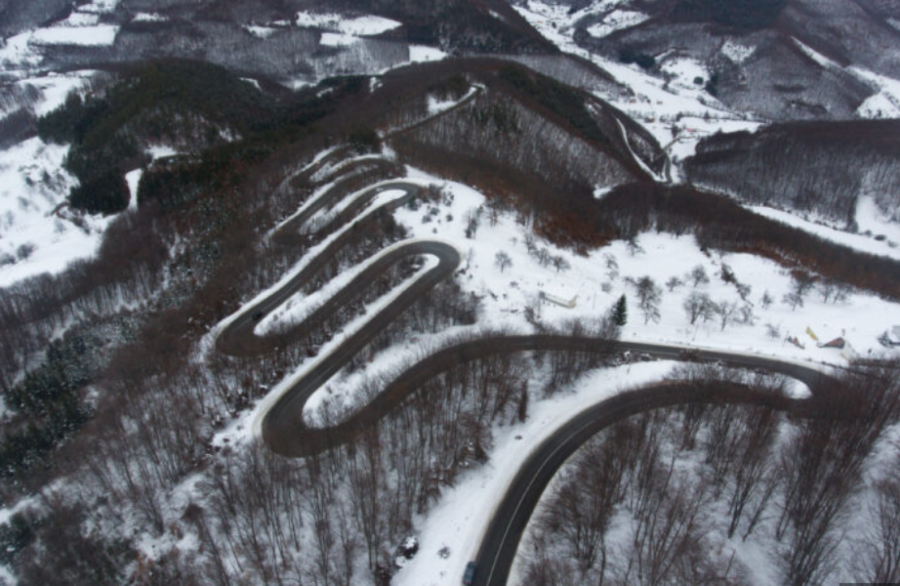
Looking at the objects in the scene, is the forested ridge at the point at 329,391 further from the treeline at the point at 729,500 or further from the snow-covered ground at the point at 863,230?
the snow-covered ground at the point at 863,230

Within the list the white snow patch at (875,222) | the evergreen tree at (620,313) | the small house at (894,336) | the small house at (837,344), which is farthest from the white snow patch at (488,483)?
the white snow patch at (875,222)

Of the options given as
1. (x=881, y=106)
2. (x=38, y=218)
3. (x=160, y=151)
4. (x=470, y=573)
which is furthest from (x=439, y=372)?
(x=881, y=106)

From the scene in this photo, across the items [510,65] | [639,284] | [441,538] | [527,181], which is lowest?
[441,538]

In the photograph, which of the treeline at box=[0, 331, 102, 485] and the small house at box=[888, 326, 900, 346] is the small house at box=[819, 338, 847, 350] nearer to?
the small house at box=[888, 326, 900, 346]

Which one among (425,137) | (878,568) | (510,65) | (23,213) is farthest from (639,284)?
(23,213)

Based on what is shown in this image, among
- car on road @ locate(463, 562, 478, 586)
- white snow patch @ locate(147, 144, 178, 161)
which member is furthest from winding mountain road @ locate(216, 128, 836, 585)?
white snow patch @ locate(147, 144, 178, 161)

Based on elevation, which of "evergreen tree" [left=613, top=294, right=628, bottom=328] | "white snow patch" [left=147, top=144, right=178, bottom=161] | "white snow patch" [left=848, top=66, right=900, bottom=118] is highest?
"white snow patch" [left=848, top=66, right=900, bottom=118]

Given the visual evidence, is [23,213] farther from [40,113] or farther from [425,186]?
[425,186]
